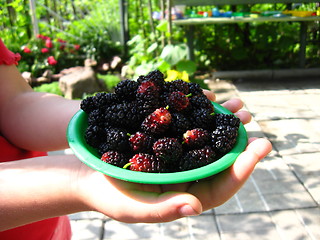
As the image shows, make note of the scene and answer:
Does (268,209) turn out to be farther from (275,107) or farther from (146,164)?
(275,107)

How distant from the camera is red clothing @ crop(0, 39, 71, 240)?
2.80 feet

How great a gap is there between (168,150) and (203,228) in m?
1.06

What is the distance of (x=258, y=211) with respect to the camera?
69.7 inches

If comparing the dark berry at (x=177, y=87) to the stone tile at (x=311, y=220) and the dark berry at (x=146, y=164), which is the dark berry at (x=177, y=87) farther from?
the stone tile at (x=311, y=220)

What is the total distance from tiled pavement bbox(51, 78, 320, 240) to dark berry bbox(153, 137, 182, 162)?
1.00m

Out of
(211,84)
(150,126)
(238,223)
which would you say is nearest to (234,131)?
(150,126)

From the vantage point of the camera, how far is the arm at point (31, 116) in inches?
36.2

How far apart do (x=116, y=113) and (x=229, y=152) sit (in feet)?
0.98

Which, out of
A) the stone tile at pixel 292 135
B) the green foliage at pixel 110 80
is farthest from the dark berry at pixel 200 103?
the green foliage at pixel 110 80

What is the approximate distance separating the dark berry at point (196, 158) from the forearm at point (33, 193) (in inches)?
9.3

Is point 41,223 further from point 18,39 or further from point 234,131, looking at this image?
point 18,39

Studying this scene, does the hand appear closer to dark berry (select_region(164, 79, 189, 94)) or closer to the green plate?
the green plate

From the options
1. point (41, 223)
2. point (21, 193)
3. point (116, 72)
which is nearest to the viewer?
point (21, 193)

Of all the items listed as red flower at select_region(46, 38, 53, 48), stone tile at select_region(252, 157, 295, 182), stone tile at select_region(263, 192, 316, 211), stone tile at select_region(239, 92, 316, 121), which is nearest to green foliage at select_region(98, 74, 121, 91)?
red flower at select_region(46, 38, 53, 48)
